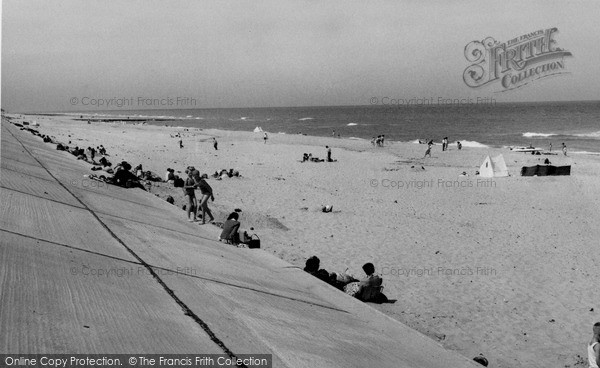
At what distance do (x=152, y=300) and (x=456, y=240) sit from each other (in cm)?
1136

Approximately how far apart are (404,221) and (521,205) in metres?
6.17

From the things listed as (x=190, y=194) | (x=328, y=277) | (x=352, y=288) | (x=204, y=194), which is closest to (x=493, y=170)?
(x=204, y=194)

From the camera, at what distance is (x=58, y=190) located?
8.18m

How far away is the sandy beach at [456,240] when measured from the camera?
8.20 metres

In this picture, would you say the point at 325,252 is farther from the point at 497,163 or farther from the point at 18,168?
the point at 497,163

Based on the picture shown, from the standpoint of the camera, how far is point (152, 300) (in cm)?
392

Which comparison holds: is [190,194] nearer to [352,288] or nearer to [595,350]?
[352,288]

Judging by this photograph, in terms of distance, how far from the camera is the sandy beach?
8.20m

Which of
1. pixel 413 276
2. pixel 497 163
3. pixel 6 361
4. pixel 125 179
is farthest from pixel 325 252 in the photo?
pixel 497 163

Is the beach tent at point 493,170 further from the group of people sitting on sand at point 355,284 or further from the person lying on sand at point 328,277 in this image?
the person lying on sand at point 328,277

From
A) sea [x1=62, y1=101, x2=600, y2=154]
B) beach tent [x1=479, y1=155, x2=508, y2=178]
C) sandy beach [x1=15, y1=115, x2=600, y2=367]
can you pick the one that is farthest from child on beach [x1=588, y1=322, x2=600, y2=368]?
sea [x1=62, y1=101, x2=600, y2=154]

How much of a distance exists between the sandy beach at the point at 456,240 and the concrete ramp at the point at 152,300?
2404 mm

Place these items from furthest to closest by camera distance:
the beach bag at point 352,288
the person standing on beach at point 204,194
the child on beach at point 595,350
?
the person standing on beach at point 204,194 < the beach bag at point 352,288 < the child on beach at point 595,350

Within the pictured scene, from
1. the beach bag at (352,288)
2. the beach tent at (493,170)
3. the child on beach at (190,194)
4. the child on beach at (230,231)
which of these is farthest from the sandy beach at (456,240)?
the child on beach at (190,194)
